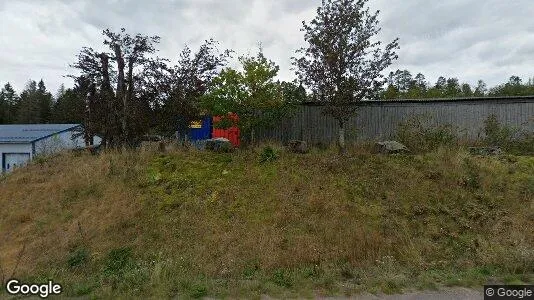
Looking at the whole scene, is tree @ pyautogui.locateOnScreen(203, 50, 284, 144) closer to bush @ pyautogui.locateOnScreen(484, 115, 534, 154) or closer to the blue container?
the blue container

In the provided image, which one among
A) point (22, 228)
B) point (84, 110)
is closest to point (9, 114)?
point (84, 110)

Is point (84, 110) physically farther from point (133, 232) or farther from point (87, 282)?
point (87, 282)

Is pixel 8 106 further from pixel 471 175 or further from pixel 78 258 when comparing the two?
pixel 471 175

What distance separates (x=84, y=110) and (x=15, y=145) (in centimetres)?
1937

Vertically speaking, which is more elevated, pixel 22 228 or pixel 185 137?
pixel 185 137

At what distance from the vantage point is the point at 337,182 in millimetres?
9727

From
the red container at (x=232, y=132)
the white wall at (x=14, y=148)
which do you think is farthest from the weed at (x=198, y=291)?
the white wall at (x=14, y=148)

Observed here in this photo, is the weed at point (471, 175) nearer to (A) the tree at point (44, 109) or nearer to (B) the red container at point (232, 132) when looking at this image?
(B) the red container at point (232, 132)

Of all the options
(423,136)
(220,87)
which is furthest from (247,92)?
(423,136)

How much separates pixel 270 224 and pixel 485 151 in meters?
8.73

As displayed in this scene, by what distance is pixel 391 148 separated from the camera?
11.7m
